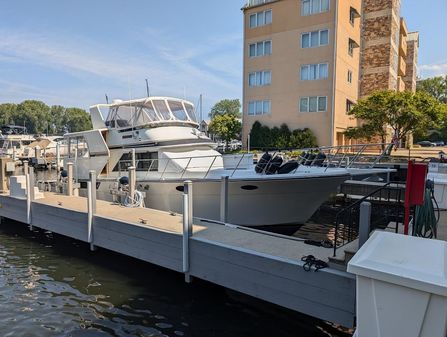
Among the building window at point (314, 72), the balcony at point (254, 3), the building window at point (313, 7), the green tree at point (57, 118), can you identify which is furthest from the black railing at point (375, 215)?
the green tree at point (57, 118)

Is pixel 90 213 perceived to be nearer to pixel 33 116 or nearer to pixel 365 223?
pixel 365 223

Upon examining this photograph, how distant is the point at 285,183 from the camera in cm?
918

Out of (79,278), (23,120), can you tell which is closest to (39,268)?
(79,278)

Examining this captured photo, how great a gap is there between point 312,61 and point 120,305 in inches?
1019

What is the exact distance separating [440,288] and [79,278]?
21.1 ft

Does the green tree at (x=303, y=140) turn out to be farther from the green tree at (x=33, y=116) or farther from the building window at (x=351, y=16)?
the green tree at (x=33, y=116)

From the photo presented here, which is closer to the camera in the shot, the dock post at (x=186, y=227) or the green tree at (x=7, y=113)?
the dock post at (x=186, y=227)

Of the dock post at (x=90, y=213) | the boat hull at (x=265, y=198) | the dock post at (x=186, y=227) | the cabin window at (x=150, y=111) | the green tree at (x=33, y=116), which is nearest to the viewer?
the dock post at (x=186, y=227)

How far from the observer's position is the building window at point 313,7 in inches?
1101

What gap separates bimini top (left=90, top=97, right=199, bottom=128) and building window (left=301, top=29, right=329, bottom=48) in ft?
61.4

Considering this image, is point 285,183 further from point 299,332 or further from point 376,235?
point 376,235

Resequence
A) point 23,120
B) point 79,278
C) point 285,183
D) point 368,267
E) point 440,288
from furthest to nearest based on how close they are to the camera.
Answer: point 23,120 < point 285,183 < point 79,278 < point 368,267 < point 440,288

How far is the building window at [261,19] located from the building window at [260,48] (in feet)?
4.93

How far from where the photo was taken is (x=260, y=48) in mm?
31266
